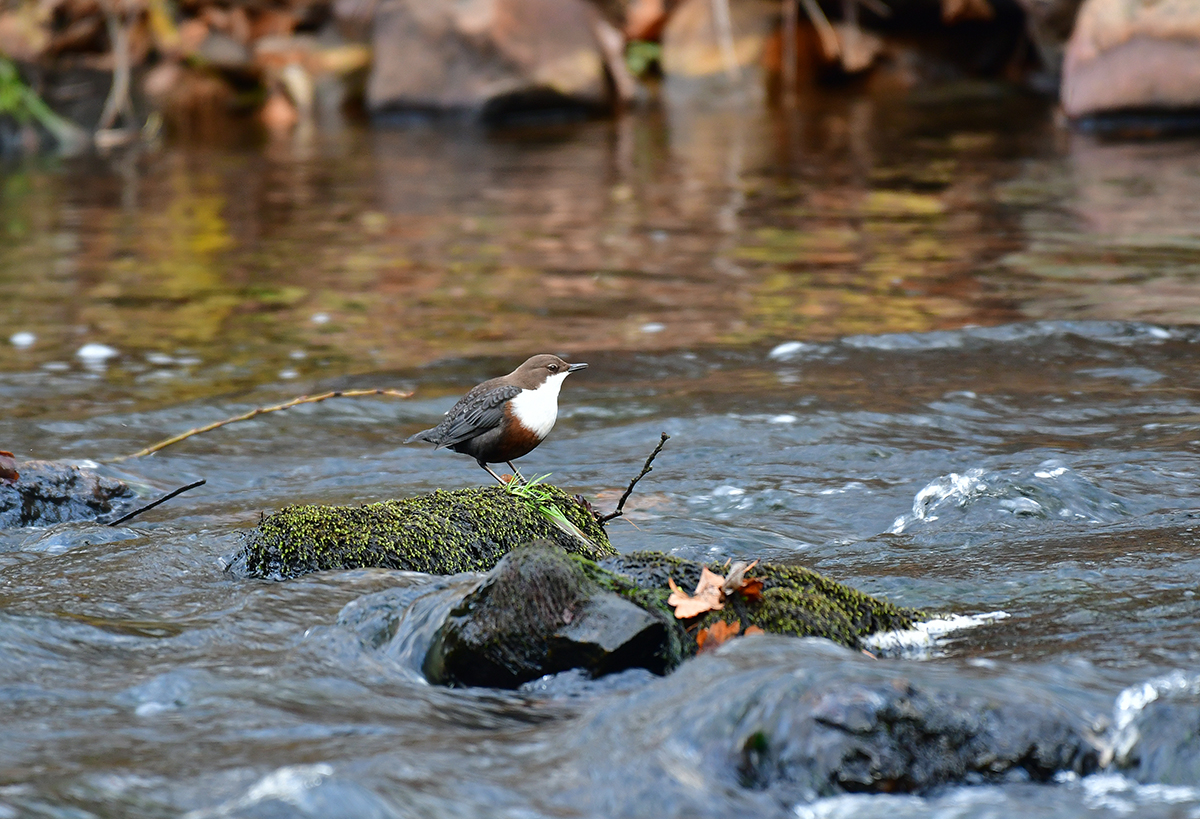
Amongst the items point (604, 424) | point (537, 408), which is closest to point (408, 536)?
point (537, 408)

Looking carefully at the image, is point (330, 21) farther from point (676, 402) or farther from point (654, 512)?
point (654, 512)

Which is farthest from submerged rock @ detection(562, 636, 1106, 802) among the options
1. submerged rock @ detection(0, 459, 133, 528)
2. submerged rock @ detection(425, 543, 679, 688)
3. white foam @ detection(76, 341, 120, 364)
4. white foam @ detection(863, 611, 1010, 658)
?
white foam @ detection(76, 341, 120, 364)

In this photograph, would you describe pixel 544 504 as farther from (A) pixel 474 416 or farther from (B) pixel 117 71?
(B) pixel 117 71

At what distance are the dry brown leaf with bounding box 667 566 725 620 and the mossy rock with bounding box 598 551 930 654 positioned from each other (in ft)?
0.07

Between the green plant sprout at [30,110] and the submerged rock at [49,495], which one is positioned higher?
the green plant sprout at [30,110]

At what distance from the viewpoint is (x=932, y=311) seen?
27.8ft

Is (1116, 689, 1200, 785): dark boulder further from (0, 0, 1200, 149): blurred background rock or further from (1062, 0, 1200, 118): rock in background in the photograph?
(0, 0, 1200, 149): blurred background rock

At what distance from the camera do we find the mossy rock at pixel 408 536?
4.00 meters

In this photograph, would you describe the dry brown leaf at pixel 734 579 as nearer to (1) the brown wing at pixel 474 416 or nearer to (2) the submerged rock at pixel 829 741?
(2) the submerged rock at pixel 829 741

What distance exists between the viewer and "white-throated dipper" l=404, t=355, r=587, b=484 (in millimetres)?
4707

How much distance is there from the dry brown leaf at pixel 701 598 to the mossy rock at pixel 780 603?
20 mm

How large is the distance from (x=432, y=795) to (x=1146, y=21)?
47.4 ft

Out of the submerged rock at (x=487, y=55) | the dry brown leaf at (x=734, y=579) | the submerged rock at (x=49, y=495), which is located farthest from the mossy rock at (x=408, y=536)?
the submerged rock at (x=487, y=55)

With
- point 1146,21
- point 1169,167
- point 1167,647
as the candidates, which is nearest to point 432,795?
point 1167,647
